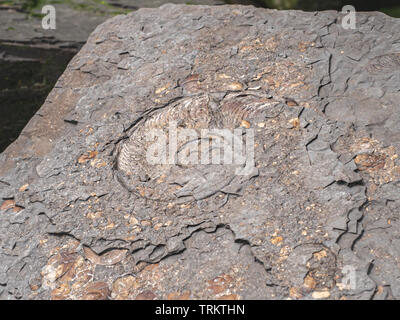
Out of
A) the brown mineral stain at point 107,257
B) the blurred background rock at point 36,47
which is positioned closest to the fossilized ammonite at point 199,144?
the brown mineral stain at point 107,257

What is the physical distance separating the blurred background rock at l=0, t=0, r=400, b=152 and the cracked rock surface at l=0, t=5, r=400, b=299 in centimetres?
50

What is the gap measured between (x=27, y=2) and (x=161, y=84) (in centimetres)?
124

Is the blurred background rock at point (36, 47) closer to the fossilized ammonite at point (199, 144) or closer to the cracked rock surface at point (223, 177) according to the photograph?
the cracked rock surface at point (223, 177)

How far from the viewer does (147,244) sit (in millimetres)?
1290

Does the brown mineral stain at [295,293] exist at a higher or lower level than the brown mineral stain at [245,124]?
lower

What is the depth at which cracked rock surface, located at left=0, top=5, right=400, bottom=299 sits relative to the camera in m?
1.20

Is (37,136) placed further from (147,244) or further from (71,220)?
(147,244)

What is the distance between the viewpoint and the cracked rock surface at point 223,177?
120cm

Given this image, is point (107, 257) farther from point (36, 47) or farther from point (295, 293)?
point (36, 47)

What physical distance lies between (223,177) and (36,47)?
1.42m

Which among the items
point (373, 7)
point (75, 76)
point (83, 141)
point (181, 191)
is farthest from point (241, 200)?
point (373, 7)

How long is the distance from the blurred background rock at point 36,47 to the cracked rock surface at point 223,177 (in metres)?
0.50

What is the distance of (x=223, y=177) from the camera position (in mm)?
1387

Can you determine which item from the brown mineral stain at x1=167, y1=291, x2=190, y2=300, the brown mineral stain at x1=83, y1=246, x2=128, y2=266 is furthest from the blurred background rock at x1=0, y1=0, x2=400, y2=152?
the brown mineral stain at x1=167, y1=291, x2=190, y2=300
